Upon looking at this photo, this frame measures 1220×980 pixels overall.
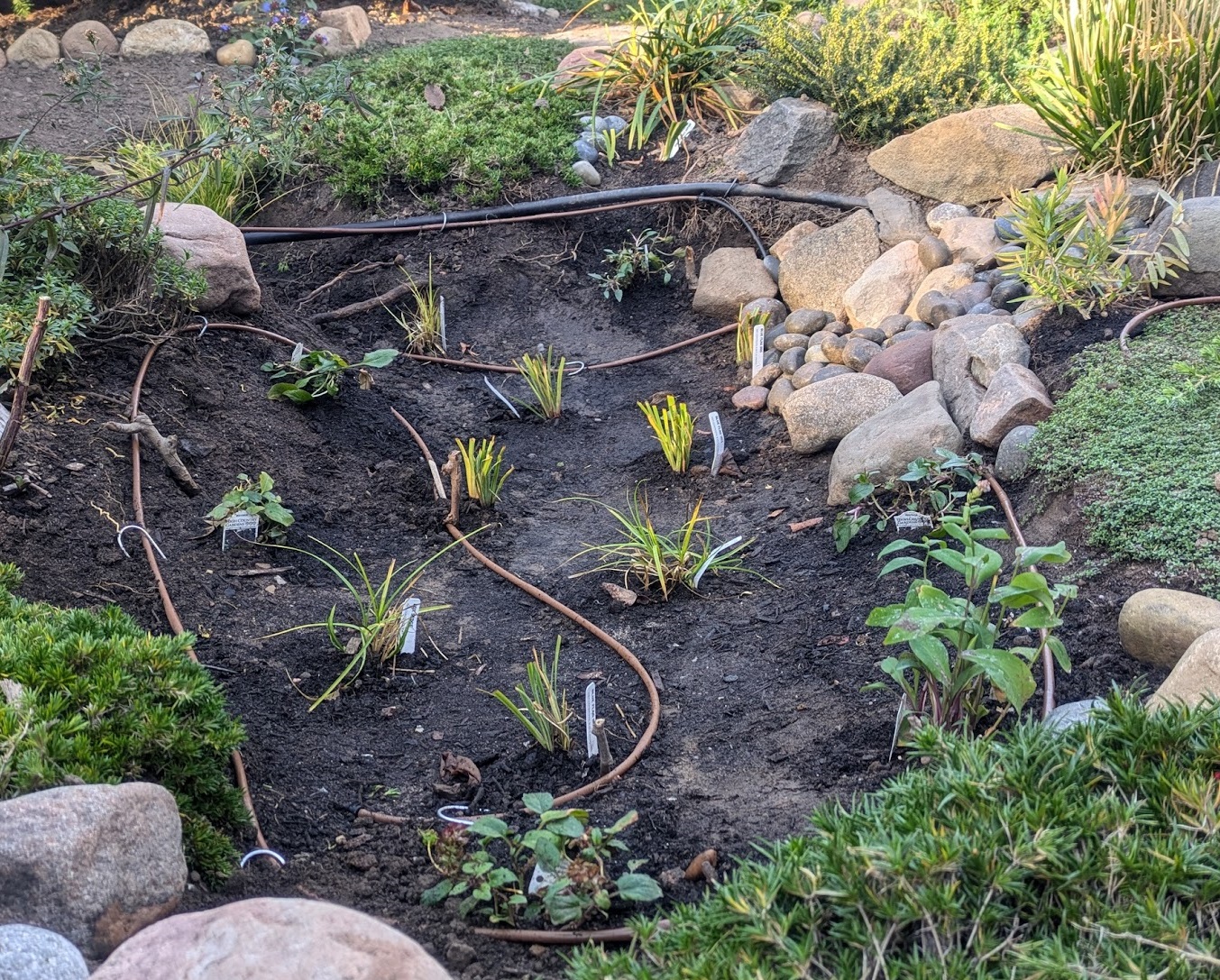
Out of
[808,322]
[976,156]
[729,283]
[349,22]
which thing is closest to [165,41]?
[349,22]

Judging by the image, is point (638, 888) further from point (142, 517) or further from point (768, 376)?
point (768, 376)

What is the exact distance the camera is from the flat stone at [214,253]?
4.42 m

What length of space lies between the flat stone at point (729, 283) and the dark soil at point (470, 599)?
23cm

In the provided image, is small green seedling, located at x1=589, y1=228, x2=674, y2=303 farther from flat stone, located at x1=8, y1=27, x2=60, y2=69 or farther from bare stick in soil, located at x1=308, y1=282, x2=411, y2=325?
flat stone, located at x1=8, y1=27, x2=60, y2=69

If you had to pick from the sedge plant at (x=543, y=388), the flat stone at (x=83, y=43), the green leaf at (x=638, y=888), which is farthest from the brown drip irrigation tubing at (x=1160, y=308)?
the flat stone at (x=83, y=43)

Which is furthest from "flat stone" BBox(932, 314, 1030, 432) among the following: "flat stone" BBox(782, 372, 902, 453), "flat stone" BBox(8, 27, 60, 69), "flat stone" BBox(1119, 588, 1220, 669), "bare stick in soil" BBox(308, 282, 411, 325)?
"flat stone" BBox(8, 27, 60, 69)

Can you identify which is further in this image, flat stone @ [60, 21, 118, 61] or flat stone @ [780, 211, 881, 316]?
flat stone @ [60, 21, 118, 61]

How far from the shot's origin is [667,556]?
139 inches

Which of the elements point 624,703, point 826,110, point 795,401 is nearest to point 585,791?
point 624,703

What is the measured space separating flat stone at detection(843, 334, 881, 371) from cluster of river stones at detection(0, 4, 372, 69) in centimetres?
564

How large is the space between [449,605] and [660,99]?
414 cm

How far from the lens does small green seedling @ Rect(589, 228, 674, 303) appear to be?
561 centimetres

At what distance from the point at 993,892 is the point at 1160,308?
2.92m

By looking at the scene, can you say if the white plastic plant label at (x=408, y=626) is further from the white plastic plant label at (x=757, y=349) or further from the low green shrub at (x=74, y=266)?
the white plastic plant label at (x=757, y=349)
